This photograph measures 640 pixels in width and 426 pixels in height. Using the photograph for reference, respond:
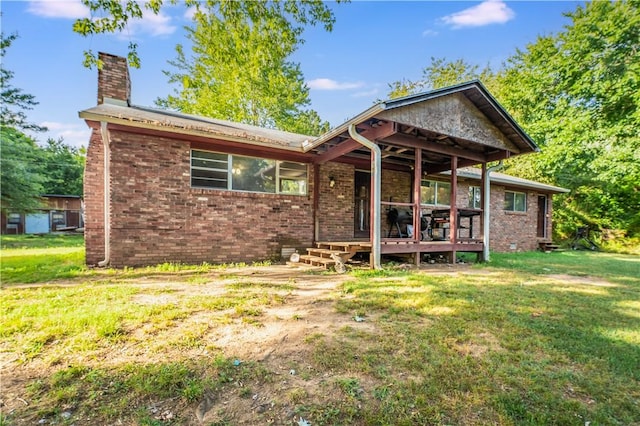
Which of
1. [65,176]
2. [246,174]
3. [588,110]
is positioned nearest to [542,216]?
[588,110]

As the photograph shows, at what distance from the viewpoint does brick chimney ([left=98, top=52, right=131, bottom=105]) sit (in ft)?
26.4

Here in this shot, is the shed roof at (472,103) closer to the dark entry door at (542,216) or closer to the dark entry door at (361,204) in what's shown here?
the dark entry door at (361,204)

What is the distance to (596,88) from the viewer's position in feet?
46.0

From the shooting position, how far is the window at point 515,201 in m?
13.3

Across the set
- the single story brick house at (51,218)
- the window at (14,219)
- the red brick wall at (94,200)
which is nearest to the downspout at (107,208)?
the red brick wall at (94,200)

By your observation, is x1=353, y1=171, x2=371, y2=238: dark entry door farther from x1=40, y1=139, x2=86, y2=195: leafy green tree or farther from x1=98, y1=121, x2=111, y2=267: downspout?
x1=40, y1=139, x2=86, y2=195: leafy green tree

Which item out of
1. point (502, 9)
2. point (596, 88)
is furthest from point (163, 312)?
point (596, 88)

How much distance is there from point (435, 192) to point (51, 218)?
29.5 m

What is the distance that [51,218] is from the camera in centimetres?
2447

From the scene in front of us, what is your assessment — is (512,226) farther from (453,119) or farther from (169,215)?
(169,215)

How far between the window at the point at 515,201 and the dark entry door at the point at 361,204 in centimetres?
737

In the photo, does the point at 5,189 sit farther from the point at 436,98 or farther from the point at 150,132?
the point at 436,98

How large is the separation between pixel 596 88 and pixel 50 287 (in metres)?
20.8

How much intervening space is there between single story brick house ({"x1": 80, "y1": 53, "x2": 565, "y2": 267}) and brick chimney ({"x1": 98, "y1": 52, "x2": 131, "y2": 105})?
0.03 meters
